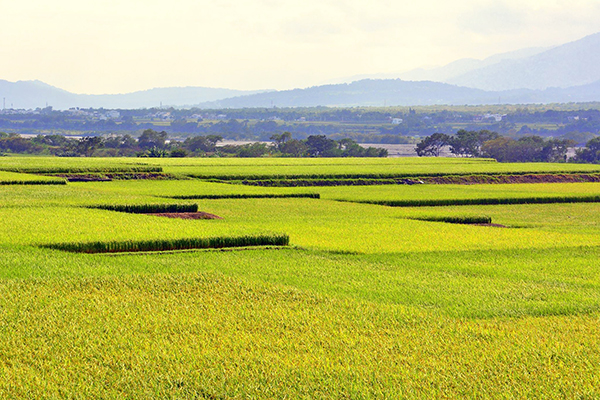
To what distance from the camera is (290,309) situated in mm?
13836

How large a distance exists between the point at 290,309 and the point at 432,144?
127 meters

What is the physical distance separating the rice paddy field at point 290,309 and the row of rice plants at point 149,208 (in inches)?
98.6

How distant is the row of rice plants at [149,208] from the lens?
101 ft

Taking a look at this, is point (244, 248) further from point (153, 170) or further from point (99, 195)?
point (153, 170)

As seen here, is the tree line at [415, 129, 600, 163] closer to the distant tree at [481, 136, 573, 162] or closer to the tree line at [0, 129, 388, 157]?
the distant tree at [481, 136, 573, 162]

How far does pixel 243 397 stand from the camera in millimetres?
9391

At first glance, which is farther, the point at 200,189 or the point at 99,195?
the point at 200,189

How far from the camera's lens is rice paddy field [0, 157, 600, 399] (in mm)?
10031

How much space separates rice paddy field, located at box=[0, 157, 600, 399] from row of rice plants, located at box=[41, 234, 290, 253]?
44 mm

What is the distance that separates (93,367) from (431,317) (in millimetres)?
6333

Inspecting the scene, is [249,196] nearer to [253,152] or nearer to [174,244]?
[174,244]

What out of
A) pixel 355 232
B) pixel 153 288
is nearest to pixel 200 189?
pixel 355 232

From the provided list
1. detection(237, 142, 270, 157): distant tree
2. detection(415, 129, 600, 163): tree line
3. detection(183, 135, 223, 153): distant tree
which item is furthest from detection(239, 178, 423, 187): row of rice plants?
detection(183, 135, 223, 153): distant tree

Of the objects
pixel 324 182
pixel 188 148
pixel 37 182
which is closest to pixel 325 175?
pixel 324 182
